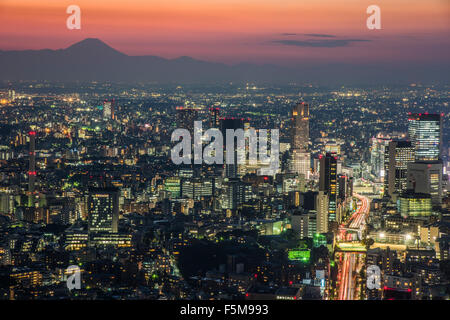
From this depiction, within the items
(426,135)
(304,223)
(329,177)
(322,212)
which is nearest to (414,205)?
(329,177)

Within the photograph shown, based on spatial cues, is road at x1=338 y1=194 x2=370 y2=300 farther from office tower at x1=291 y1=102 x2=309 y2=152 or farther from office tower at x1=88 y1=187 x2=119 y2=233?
office tower at x1=291 y1=102 x2=309 y2=152

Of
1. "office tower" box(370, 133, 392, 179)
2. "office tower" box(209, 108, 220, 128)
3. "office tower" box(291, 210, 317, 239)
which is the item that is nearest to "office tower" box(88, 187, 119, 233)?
"office tower" box(291, 210, 317, 239)

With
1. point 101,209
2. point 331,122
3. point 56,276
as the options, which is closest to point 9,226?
point 101,209

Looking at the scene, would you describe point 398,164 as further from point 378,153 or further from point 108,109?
point 108,109

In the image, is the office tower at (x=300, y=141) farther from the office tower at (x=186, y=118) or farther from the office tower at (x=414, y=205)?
the office tower at (x=414, y=205)

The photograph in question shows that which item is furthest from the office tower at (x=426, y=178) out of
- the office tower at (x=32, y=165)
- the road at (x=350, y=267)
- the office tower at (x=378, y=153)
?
the office tower at (x=32, y=165)
